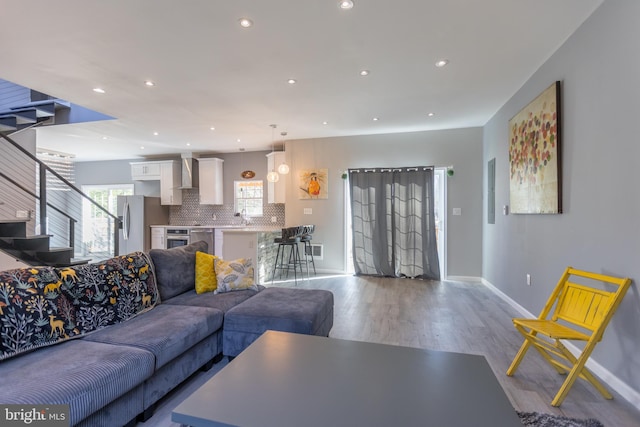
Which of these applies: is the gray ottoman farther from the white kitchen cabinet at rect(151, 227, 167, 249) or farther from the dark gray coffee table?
the white kitchen cabinet at rect(151, 227, 167, 249)

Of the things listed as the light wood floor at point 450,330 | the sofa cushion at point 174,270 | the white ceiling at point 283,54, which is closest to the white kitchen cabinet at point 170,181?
the white ceiling at point 283,54

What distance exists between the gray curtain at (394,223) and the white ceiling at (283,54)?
1.18m

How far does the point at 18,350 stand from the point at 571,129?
13.6 feet

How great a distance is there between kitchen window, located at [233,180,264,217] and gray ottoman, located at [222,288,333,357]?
4.79m

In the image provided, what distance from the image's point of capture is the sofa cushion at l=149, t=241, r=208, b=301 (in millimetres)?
2682

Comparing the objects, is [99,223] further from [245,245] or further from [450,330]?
[450,330]

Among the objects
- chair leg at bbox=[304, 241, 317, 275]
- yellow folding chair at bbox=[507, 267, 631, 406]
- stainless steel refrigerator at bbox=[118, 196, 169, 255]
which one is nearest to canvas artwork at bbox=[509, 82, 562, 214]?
yellow folding chair at bbox=[507, 267, 631, 406]

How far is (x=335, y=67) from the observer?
306 cm

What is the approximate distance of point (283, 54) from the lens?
9.23 ft

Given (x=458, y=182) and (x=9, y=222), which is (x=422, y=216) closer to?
(x=458, y=182)

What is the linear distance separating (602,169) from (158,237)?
7.72 metres

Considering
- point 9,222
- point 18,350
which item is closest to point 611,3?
point 18,350

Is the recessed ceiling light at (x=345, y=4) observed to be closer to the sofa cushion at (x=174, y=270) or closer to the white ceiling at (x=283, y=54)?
the white ceiling at (x=283, y=54)

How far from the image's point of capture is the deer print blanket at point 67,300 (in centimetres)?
162
